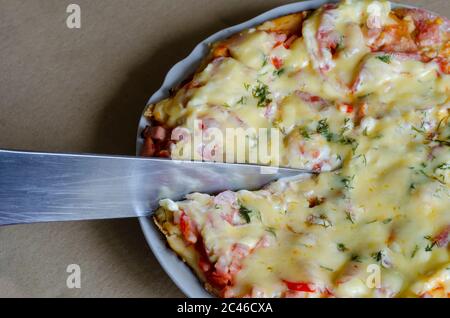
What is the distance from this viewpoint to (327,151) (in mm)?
2090

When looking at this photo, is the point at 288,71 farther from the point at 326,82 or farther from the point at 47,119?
the point at 47,119

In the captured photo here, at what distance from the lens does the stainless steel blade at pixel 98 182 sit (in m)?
1.85

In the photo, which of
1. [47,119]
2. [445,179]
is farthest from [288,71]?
[47,119]

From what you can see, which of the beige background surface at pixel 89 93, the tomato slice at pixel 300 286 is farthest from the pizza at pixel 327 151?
the beige background surface at pixel 89 93

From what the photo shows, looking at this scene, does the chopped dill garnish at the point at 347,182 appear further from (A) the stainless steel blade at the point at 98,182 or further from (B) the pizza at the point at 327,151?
(A) the stainless steel blade at the point at 98,182

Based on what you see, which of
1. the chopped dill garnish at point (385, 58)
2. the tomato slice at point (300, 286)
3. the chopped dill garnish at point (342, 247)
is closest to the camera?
the tomato slice at point (300, 286)

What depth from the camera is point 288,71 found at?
2.21 meters

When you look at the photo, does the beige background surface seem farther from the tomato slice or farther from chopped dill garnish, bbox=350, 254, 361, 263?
chopped dill garnish, bbox=350, 254, 361, 263

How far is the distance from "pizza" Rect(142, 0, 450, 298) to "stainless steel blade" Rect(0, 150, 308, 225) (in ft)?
0.19

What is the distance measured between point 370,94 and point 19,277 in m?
1.58

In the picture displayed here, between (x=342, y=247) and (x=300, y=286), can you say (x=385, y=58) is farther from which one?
(x=300, y=286)

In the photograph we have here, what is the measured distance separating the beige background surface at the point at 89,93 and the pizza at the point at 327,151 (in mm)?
448

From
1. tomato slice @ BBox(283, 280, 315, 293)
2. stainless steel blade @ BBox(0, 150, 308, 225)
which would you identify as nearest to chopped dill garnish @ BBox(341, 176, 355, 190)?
stainless steel blade @ BBox(0, 150, 308, 225)

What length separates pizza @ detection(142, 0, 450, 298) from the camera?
184 centimetres
